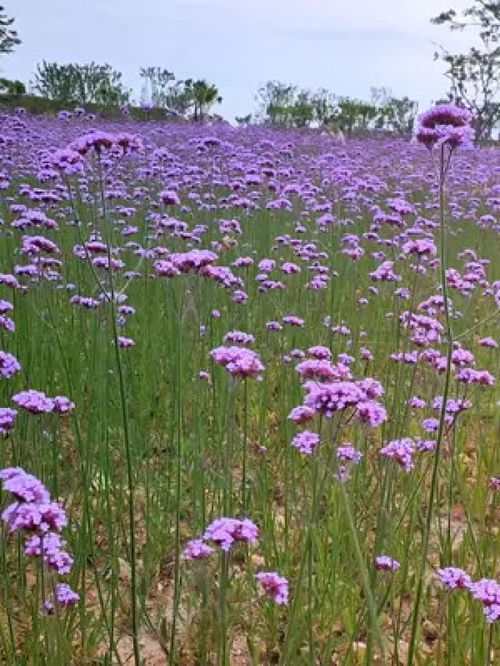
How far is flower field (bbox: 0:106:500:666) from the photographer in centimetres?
177

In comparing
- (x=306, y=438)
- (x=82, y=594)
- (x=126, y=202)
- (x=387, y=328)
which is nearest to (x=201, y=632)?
(x=82, y=594)

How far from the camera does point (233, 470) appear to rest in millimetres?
3764

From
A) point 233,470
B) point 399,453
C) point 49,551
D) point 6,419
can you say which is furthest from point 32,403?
point 233,470

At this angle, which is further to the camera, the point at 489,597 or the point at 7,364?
the point at 7,364

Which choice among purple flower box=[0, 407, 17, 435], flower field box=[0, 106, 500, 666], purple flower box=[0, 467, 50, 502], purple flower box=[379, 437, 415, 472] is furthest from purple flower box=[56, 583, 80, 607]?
purple flower box=[379, 437, 415, 472]

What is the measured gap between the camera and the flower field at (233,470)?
1.77 meters

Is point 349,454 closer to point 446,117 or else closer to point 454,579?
point 454,579

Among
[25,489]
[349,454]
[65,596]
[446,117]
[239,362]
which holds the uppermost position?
[446,117]

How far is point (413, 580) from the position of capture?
286cm

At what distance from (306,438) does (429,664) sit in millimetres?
738

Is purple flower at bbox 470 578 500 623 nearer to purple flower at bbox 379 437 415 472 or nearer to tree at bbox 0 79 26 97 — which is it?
purple flower at bbox 379 437 415 472

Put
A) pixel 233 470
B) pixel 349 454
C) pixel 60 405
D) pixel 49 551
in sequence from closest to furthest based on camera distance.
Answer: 1. pixel 49 551
2. pixel 349 454
3. pixel 60 405
4. pixel 233 470

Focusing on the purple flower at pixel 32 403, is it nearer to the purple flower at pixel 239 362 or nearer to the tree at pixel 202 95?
the purple flower at pixel 239 362

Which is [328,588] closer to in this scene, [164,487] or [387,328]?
[164,487]
